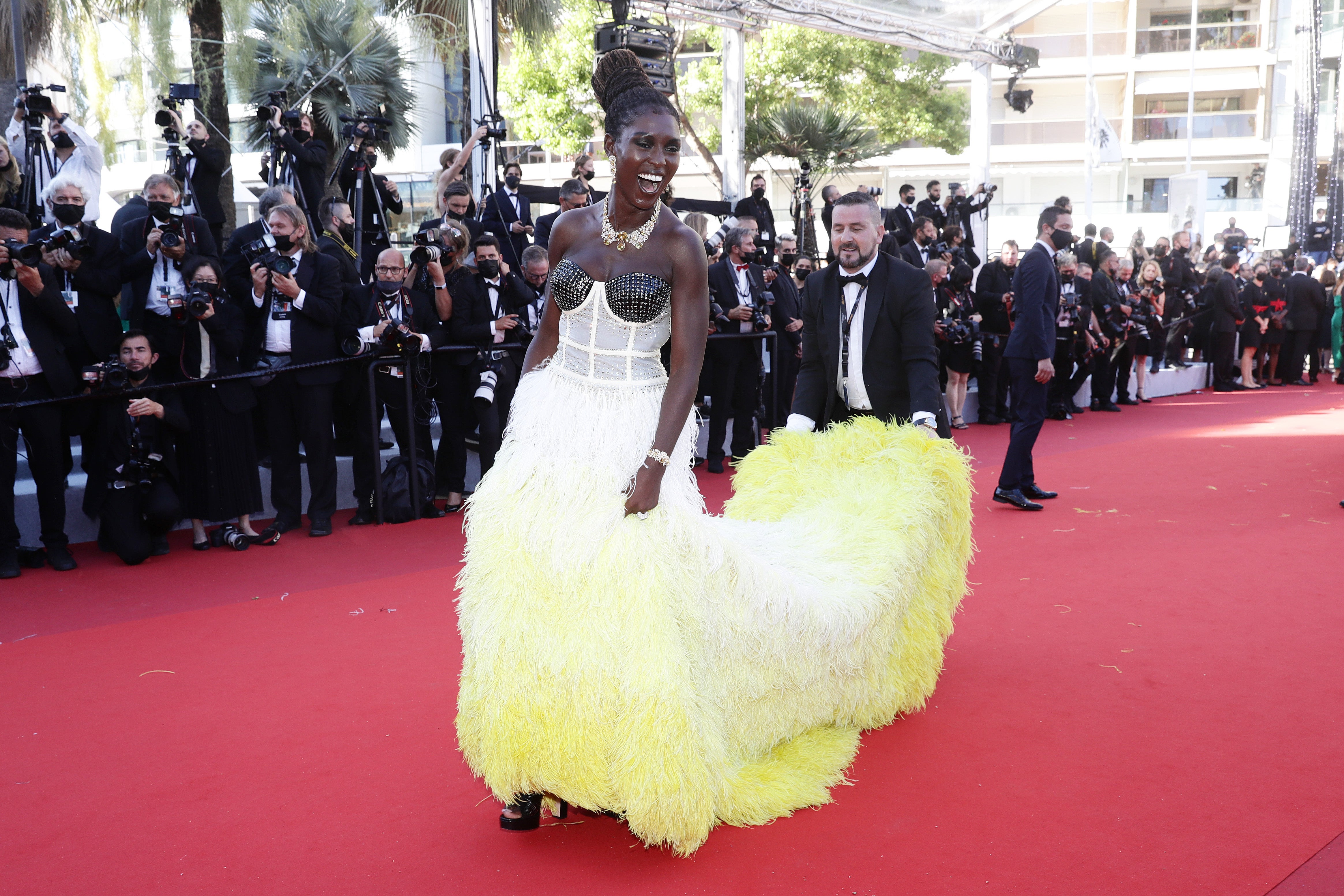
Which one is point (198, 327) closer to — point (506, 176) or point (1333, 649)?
point (506, 176)

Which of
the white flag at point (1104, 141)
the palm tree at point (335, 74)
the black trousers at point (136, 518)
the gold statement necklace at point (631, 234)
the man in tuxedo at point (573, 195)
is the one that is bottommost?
the black trousers at point (136, 518)

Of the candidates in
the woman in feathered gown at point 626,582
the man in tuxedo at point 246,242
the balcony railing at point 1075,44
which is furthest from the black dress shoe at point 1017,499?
the balcony railing at point 1075,44

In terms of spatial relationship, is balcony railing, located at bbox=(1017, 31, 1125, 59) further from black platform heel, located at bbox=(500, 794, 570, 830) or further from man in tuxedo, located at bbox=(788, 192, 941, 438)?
black platform heel, located at bbox=(500, 794, 570, 830)

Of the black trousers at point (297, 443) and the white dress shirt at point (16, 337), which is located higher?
the white dress shirt at point (16, 337)

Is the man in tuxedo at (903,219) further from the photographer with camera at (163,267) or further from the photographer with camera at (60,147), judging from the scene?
the photographer with camera at (60,147)

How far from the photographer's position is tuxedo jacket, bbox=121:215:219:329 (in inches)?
267

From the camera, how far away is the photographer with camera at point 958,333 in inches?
433

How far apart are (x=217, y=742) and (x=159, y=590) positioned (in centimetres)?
234

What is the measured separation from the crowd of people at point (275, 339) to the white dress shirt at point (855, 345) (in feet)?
1.17

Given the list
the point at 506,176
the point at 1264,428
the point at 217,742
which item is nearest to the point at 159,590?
the point at 217,742

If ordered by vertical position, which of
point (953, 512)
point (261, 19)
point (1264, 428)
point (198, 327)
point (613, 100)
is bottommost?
point (1264, 428)

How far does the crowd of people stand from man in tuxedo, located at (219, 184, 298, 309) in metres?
0.02

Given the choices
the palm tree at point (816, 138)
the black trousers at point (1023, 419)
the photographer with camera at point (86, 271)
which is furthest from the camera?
the palm tree at point (816, 138)

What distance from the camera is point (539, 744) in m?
2.86
